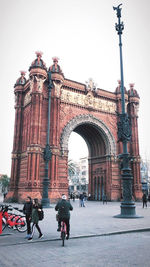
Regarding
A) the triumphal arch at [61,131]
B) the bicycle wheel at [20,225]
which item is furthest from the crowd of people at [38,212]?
the triumphal arch at [61,131]

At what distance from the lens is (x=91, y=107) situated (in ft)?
114

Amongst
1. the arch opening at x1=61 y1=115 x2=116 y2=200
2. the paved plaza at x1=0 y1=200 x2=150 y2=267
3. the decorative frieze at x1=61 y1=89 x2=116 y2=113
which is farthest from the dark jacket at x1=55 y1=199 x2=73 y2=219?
the decorative frieze at x1=61 y1=89 x2=116 y2=113

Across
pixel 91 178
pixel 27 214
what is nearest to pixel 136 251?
pixel 27 214

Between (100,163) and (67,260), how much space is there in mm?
31474

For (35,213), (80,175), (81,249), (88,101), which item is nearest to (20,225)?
(35,213)

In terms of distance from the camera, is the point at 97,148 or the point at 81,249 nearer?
the point at 81,249

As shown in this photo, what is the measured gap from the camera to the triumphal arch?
92.2 ft

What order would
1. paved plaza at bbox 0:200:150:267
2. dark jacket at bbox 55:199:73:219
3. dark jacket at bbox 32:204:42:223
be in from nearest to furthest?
paved plaza at bbox 0:200:150:267, dark jacket at bbox 55:199:73:219, dark jacket at bbox 32:204:42:223

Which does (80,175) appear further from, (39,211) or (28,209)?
(39,211)

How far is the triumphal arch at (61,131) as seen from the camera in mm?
28111

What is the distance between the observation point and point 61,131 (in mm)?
31328

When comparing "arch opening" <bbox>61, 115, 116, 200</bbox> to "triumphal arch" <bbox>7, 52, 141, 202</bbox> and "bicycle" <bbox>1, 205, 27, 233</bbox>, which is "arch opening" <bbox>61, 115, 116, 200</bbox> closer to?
"triumphal arch" <bbox>7, 52, 141, 202</bbox>

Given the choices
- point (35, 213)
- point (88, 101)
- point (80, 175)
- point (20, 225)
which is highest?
point (88, 101)

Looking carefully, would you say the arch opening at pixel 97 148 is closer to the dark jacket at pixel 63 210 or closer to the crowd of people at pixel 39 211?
the crowd of people at pixel 39 211
